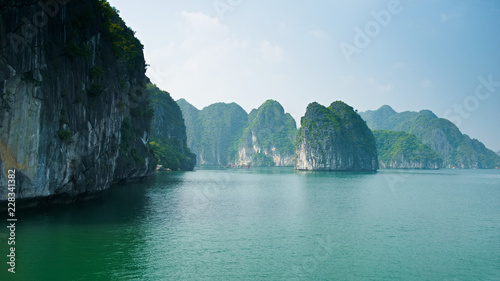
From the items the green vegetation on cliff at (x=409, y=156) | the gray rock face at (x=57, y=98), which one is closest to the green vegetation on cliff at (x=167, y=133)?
the gray rock face at (x=57, y=98)

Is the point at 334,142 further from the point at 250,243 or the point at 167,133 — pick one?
the point at 250,243

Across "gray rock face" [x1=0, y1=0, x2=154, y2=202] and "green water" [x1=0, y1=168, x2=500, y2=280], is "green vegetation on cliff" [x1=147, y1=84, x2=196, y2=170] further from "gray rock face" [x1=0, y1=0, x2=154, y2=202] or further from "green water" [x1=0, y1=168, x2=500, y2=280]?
"green water" [x1=0, y1=168, x2=500, y2=280]

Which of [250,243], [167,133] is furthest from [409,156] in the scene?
[250,243]

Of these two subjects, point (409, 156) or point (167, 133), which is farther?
point (409, 156)

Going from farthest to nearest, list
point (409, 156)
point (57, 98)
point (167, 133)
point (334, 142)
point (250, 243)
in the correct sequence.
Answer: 1. point (409, 156)
2. point (334, 142)
3. point (167, 133)
4. point (57, 98)
5. point (250, 243)

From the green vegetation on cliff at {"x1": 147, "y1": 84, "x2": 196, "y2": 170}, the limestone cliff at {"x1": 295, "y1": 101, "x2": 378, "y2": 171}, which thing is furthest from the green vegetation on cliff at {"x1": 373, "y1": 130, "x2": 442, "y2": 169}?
the green vegetation on cliff at {"x1": 147, "y1": 84, "x2": 196, "y2": 170}

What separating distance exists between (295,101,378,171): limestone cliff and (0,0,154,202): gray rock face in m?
104

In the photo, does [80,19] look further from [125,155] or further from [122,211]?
[125,155]

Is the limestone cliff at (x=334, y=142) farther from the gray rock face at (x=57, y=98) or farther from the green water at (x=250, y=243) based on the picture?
the gray rock face at (x=57, y=98)

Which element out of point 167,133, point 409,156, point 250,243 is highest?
point 167,133

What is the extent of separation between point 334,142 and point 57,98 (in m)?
114

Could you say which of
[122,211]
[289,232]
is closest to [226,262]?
[289,232]

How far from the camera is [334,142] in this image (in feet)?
422

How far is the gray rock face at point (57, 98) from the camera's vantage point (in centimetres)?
2038
